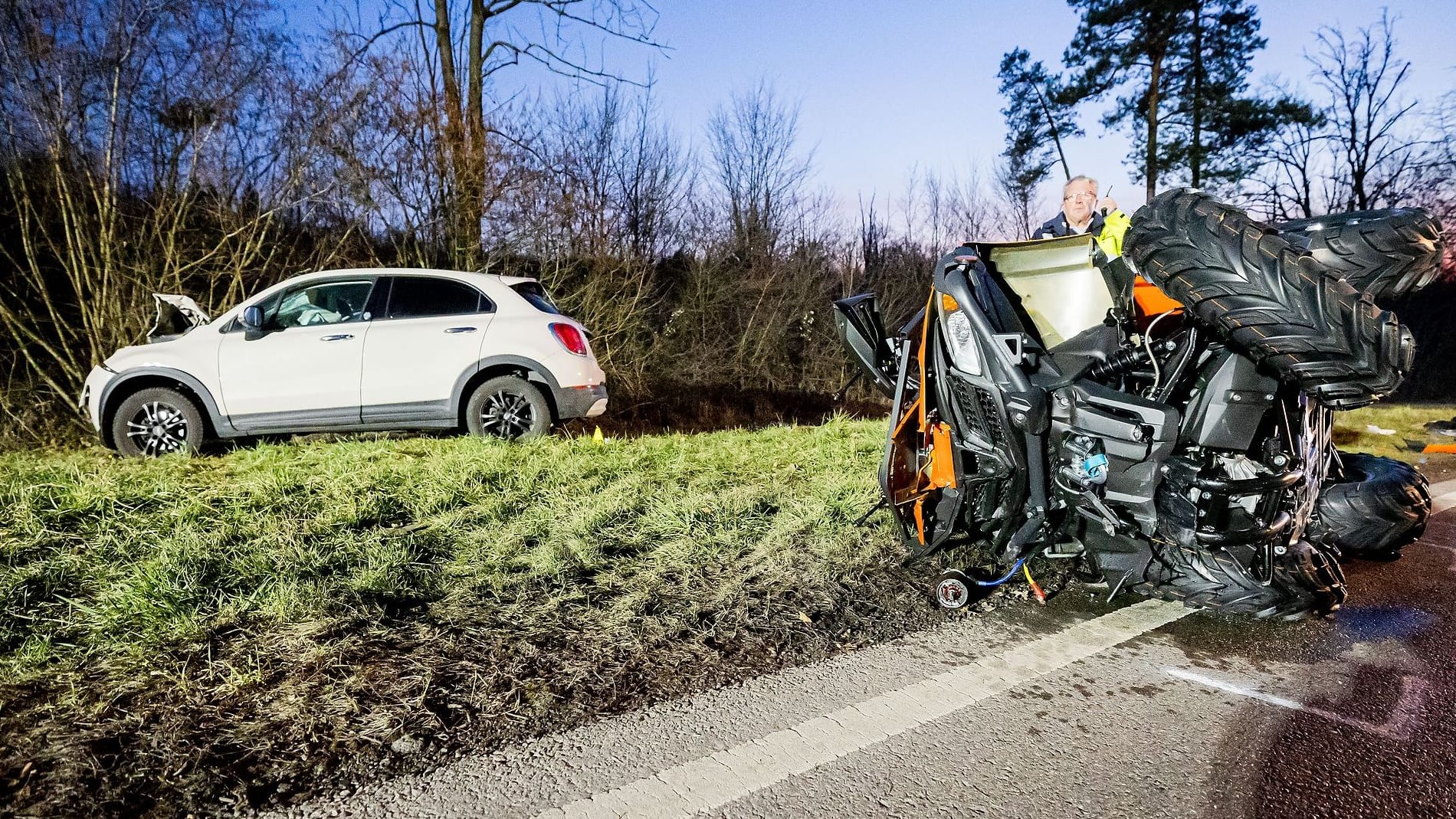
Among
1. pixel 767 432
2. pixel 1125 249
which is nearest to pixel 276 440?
pixel 767 432

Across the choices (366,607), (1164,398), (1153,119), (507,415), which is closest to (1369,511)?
(1164,398)

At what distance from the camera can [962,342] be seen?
350 cm

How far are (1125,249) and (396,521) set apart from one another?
3813 mm

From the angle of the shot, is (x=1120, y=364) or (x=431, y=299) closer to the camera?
(x=1120, y=364)

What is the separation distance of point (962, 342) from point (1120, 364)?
2.06ft

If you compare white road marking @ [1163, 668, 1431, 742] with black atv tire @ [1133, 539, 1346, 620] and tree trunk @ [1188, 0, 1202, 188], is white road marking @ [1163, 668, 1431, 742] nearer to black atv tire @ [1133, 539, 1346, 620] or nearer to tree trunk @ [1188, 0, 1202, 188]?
black atv tire @ [1133, 539, 1346, 620]

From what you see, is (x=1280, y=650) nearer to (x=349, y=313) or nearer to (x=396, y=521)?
(x=396, y=521)

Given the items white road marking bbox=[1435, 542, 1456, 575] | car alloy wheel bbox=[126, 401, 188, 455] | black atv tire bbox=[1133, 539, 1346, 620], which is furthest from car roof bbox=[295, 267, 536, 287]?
white road marking bbox=[1435, 542, 1456, 575]

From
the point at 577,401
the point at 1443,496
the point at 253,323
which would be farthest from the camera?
the point at 577,401

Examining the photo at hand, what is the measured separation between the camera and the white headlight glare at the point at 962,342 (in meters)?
3.43

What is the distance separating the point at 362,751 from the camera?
2291 mm

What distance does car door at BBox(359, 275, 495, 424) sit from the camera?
24.0 ft

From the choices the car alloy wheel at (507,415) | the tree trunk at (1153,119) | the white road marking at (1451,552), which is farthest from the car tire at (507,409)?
the tree trunk at (1153,119)

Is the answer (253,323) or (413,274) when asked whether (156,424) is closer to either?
(253,323)
